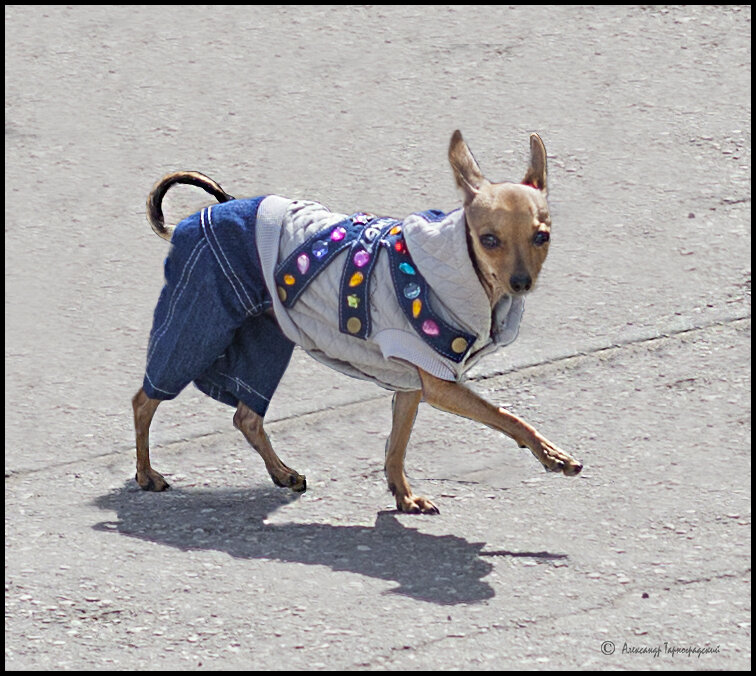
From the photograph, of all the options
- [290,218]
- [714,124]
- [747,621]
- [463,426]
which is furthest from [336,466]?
[714,124]

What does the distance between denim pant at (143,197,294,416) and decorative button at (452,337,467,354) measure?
80 centimetres

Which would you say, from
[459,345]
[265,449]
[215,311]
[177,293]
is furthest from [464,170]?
[265,449]

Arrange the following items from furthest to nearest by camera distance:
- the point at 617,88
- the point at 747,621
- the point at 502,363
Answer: the point at 617,88, the point at 502,363, the point at 747,621

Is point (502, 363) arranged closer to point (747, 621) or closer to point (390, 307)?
point (390, 307)

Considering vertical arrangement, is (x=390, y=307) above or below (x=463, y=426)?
above

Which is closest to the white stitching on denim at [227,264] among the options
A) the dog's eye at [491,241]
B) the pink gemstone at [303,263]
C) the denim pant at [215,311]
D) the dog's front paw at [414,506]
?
the denim pant at [215,311]

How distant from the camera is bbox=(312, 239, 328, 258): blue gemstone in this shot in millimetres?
6293

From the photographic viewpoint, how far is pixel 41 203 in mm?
9508

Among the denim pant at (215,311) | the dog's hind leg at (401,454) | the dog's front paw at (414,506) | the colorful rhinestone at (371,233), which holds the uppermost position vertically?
the colorful rhinestone at (371,233)

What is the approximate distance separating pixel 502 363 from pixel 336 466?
1111 mm

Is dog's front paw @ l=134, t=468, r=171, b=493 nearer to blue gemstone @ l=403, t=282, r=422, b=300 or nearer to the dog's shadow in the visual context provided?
the dog's shadow

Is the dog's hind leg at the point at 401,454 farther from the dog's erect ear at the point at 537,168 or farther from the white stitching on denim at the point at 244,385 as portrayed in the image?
the dog's erect ear at the point at 537,168

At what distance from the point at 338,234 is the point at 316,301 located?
0.82ft

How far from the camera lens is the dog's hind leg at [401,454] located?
6.61 m
